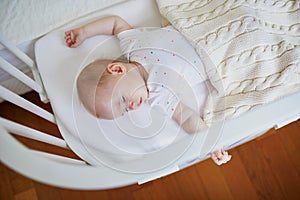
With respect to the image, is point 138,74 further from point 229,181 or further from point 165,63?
point 229,181

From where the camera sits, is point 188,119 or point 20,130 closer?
point 20,130

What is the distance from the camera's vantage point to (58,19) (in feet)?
2.84

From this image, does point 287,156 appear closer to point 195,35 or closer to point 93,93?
point 195,35

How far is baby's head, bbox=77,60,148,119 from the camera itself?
70 cm

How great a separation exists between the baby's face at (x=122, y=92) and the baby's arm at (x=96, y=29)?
0.41 ft

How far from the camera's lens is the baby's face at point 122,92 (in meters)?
0.71

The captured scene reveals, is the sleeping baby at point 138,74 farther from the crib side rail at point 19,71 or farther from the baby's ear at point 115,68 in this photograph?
the crib side rail at point 19,71

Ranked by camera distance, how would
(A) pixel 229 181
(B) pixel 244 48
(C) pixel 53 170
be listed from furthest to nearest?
(A) pixel 229 181 → (B) pixel 244 48 → (C) pixel 53 170

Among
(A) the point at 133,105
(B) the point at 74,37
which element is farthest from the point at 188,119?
(B) the point at 74,37

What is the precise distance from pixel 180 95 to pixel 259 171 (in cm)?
49

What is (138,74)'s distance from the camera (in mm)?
766

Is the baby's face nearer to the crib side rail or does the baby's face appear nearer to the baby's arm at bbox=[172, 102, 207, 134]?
the baby's arm at bbox=[172, 102, 207, 134]

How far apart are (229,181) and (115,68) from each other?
59cm

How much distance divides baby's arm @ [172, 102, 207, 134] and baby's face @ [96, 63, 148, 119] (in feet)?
0.27
